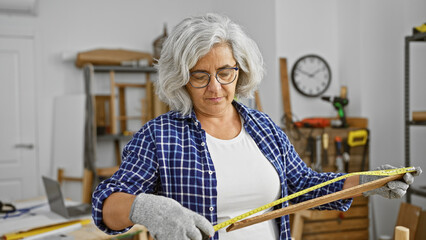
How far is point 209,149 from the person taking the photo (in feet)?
4.24

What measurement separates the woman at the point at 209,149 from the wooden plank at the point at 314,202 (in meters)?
0.14

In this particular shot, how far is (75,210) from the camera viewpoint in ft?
8.46

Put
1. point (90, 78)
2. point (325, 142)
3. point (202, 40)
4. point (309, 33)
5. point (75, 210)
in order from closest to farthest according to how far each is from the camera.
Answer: point (202, 40) → point (75, 210) → point (325, 142) → point (309, 33) → point (90, 78)

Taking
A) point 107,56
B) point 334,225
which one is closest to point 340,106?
point 334,225

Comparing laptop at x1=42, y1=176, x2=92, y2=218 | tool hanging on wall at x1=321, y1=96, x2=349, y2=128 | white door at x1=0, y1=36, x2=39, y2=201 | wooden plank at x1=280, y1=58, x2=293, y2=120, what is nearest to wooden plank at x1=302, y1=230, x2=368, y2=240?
tool hanging on wall at x1=321, y1=96, x2=349, y2=128

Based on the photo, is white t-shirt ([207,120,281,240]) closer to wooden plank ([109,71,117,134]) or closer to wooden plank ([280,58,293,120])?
wooden plank ([280,58,293,120])

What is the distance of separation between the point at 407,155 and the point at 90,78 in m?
3.28

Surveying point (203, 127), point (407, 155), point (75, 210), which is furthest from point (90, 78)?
point (203, 127)

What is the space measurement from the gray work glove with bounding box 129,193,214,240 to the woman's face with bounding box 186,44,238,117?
417 millimetres

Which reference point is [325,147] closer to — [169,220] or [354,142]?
[354,142]

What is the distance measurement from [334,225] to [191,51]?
2.65m

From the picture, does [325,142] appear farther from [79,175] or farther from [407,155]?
[79,175]

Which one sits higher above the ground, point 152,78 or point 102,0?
point 102,0

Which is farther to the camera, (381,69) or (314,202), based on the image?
(381,69)
